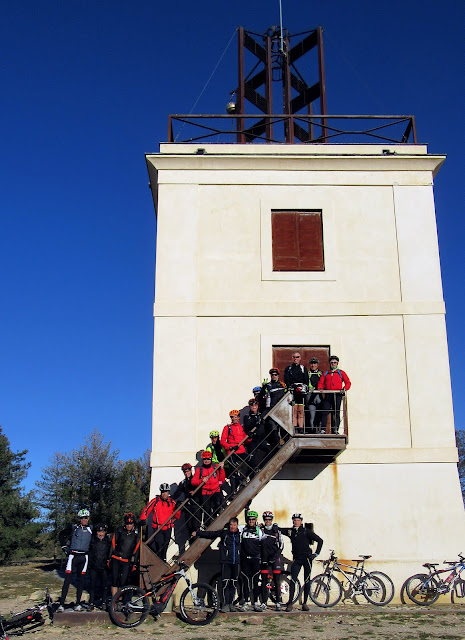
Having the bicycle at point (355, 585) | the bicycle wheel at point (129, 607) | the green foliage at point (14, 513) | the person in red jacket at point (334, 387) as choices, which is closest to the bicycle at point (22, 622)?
the bicycle wheel at point (129, 607)

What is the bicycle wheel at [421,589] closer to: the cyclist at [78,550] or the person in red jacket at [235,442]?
the person in red jacket at [235,442]

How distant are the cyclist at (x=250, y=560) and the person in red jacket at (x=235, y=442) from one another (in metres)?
1.37

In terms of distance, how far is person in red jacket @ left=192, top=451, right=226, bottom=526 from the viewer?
45.0 feet

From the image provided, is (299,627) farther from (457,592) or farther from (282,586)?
(457,592)

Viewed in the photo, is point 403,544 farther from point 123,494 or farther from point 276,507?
point 123,494

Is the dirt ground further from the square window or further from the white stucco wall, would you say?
the square window

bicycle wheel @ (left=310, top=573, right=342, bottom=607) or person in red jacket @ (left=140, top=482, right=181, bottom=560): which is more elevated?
person in red jacket @ (left=140, top=482, right=181, bottom=560)

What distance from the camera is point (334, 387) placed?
1458 cm

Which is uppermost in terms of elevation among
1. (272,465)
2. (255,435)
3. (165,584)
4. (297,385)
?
(297,385)

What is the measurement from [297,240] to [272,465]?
5.77 meters

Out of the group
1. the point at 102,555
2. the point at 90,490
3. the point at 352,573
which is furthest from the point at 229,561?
the point at 90,490

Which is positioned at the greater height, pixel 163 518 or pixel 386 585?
pixel 163 518

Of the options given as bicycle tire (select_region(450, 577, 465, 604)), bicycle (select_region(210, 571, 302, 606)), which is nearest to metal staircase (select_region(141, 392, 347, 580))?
bicycle (select_region(210, 571, 302, 606))

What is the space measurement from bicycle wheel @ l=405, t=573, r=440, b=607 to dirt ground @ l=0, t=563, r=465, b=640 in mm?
385
